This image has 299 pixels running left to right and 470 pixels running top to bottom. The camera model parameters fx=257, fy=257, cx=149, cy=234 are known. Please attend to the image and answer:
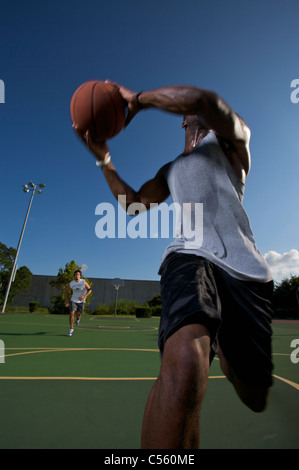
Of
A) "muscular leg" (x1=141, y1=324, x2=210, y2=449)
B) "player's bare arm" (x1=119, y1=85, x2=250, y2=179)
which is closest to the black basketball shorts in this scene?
"muscular leg" (x1=141, y1=324, x2=210, y2=449)

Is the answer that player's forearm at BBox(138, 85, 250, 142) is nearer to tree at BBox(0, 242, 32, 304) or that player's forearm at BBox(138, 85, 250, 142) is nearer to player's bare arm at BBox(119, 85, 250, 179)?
player's bare arm at BBox(119, 85, 250, 179)

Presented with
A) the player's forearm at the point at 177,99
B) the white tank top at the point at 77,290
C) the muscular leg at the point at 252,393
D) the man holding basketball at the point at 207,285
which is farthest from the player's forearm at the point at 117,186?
the white tank top at the point at 77,290

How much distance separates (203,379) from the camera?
0.98 m

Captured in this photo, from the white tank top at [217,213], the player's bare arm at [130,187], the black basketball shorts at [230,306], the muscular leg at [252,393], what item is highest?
the player's bare arm at [130,187]

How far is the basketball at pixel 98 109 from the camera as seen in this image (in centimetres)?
194

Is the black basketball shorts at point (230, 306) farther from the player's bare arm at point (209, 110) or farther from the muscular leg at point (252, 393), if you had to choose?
the player's bare arm at point (209, 110)

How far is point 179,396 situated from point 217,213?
99 cm

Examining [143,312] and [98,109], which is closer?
[98,109]

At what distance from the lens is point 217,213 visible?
60.6 inches

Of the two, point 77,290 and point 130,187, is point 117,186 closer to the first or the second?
point 130,187

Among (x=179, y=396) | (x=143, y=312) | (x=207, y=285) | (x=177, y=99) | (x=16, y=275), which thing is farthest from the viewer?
(x=16, y=275)

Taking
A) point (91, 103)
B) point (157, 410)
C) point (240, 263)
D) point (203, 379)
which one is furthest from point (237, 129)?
point (157, 410)

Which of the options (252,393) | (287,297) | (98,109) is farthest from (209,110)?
(287,297)
